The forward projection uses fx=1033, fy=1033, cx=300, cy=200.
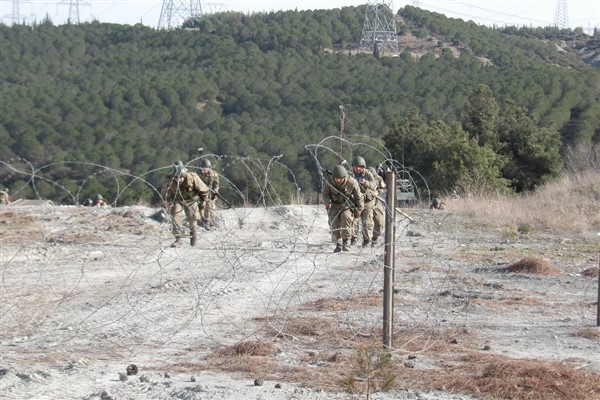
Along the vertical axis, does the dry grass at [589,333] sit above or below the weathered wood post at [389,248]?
below

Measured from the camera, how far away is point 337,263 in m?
13.5

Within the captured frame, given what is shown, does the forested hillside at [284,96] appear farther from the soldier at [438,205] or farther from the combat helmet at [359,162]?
the combat helmet at [359,162]

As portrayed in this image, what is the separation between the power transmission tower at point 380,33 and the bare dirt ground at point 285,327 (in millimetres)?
67812

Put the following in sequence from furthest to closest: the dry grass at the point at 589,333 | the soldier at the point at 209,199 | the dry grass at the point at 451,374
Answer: the soldier at the point at 209,199 → the dry grass at the point at 589,333 → the dry grass at the point at 451,374

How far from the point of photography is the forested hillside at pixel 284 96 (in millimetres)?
34125

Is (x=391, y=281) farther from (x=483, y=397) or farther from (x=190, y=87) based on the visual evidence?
(x=190, y=87)

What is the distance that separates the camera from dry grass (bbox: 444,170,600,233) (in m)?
19.0

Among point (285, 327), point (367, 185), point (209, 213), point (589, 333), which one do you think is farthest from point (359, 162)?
point (589, 333)

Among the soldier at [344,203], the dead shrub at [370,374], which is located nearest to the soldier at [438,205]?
the soldier at [344,203]

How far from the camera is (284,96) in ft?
216

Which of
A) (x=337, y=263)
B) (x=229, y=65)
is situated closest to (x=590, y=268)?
(x=337, y=263)

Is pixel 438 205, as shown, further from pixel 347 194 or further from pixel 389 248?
pixel 389 248

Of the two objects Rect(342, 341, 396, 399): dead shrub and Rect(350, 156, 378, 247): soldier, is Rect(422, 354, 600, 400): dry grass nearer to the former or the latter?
Rect(342, 341, 396, 399): dead shrub

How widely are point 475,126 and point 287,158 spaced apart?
9.66 meters
